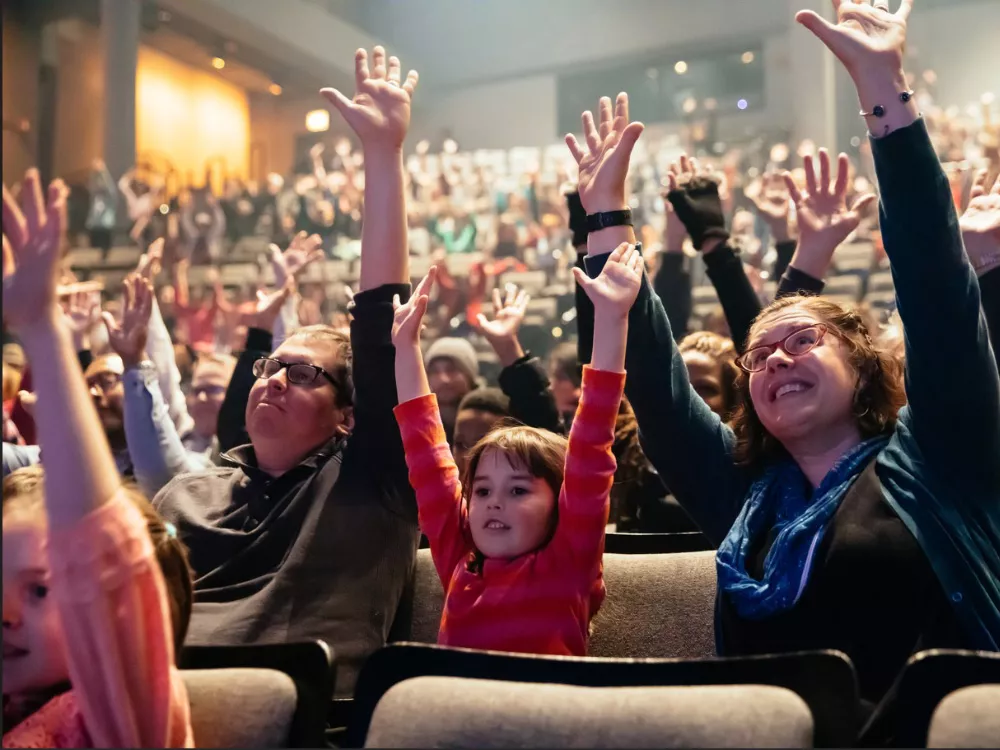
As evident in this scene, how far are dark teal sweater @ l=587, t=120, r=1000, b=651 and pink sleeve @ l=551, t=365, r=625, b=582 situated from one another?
1.13ft

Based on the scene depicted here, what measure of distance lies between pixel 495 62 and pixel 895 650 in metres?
9.76

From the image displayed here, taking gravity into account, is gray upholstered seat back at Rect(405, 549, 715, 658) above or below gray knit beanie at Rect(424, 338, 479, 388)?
below

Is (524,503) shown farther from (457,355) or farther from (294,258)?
(294,258)

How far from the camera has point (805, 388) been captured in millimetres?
1340

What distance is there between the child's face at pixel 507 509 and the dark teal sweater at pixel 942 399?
1.47 feet

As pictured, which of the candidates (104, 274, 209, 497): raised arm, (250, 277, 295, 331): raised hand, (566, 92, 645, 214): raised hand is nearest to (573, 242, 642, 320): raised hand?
(566, 92, 645, 214): raised hand

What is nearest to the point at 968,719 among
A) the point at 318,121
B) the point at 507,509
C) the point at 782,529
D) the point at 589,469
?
the point at 782,529

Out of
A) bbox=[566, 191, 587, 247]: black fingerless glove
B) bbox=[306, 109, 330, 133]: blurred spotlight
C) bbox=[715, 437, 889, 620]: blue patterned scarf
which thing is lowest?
Result: bbox=[715, 437, 889, 620]: blue patterned scarf

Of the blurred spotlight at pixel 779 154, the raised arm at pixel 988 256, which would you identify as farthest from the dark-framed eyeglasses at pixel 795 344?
the blurred spotlight at pixel 779 154

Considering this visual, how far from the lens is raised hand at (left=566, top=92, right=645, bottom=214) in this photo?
1.48 metres

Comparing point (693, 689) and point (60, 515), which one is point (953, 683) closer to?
point (693, 689)

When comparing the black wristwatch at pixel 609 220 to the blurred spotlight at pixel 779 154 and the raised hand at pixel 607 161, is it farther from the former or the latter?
the blurred spotlight at pixel 779 154

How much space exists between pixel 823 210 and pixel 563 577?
0.91 m

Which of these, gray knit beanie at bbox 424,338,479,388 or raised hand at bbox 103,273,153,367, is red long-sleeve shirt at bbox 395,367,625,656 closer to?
raised hand at bbox 103,273,153,367
